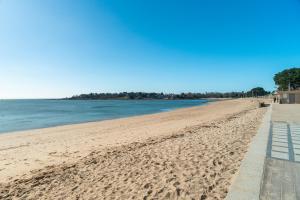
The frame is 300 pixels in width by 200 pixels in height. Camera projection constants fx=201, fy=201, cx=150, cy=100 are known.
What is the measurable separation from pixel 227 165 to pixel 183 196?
75.1 inches

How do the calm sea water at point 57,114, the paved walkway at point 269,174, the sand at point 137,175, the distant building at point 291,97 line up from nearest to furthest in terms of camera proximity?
the paved walkway at point 269,174 < the sand at point 137,175 < the calm sea water at point 57,114 < the distant building at point 291,97

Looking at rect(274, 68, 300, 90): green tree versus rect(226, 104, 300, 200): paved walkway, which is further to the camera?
rect(274, 68, 300, 90): green tree

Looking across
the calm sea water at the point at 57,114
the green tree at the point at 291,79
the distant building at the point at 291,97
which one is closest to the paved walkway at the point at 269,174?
the calm sea water at the point at 57,114

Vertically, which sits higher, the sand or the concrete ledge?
the concrete ledge

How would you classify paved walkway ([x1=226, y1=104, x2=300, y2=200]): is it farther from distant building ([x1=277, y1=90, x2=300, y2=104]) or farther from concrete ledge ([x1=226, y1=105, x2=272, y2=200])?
distant building ([x1=277, y1=90, x2=300, y2=104])

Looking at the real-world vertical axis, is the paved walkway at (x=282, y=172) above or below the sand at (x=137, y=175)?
above

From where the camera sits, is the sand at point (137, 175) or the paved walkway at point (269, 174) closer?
the paved walkway at point (269, 174)

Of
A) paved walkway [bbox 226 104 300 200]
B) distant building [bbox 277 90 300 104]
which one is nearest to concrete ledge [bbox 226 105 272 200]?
paved walkway [bbox 226 104 300 200]

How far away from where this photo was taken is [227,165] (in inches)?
196

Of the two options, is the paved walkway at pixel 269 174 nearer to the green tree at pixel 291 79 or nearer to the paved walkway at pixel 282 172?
the paved walkway at pixel 282 172

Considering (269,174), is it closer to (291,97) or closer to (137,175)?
(137,175)

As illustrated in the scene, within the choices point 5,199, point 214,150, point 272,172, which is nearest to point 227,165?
point 272,172

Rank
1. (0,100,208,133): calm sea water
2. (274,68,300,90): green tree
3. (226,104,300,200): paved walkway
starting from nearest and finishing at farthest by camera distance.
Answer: (226,104,300,200): paved walkway < (0,100,208,133): calm sea water < (274,68,300,90): green tree

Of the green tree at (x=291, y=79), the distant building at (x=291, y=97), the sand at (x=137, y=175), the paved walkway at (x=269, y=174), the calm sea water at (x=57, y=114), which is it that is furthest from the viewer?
the green tree at (x=291, y=79)
